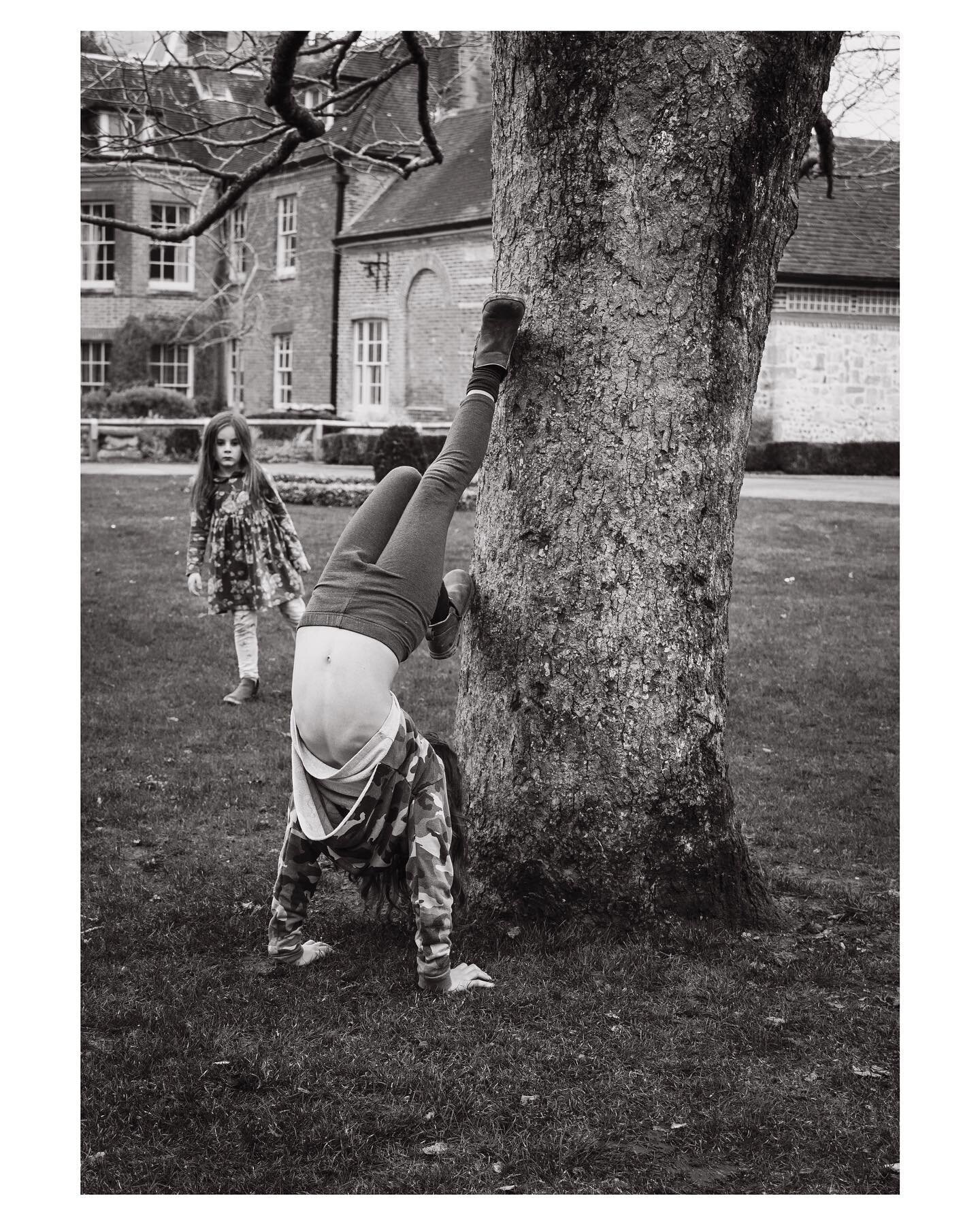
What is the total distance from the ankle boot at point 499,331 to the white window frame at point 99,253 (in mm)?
33011

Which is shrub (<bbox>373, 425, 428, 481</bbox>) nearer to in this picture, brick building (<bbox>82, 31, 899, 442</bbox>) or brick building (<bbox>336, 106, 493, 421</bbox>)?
brick building (<bbox>82, 31, 899, 442</bbox>)

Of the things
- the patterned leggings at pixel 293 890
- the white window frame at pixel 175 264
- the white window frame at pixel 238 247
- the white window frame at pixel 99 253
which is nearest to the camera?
the patterned leggings at pixel 293 890

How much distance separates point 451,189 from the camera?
92.3 ft

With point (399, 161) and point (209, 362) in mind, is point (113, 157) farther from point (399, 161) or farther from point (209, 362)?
point (209, 362)

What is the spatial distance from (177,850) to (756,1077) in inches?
105

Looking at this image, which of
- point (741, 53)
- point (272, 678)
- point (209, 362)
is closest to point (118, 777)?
point (272, 678)

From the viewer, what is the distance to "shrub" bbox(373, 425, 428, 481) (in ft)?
55.9

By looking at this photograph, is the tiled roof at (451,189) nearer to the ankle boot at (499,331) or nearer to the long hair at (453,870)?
the ankle boot at (499,331)

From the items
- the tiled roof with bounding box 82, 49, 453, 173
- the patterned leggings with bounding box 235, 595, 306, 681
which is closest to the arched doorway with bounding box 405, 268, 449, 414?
the tiled roof with bounding box 82, 49, 453, 173

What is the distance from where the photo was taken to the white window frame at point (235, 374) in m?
34.8

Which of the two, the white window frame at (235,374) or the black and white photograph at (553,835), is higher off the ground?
the white window frame at (235,374)

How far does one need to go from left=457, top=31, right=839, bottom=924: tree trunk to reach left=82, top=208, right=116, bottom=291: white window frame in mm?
33005

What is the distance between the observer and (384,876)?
361cm

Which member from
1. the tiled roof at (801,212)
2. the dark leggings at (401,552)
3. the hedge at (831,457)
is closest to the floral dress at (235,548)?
the dark leggings at (401,552)
